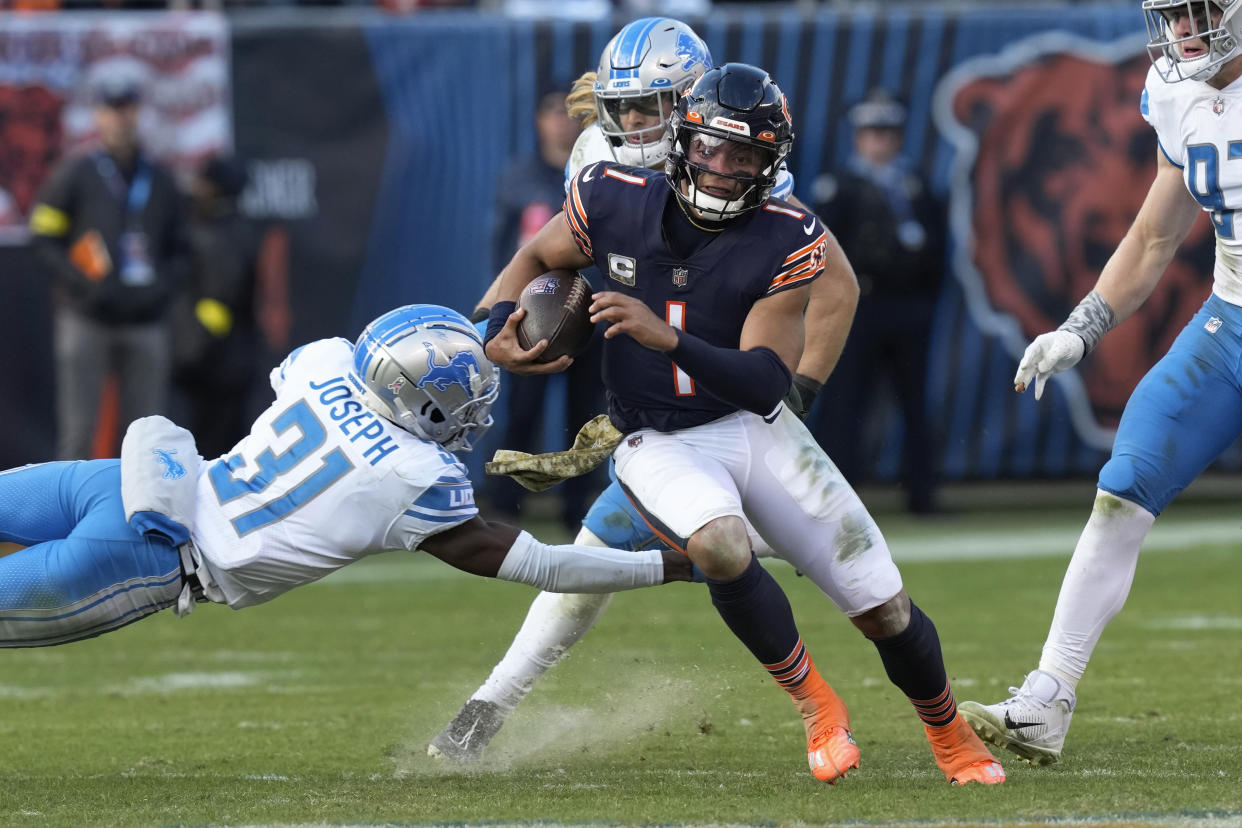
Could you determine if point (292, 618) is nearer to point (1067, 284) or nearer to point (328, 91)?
point (328, 91)

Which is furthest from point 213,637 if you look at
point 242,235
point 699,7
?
point 699,7

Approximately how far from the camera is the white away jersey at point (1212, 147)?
174 inches

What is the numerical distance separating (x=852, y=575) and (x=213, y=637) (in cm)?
350

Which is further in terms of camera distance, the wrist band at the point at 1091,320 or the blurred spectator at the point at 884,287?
the blurred spectator at the point at 884,287

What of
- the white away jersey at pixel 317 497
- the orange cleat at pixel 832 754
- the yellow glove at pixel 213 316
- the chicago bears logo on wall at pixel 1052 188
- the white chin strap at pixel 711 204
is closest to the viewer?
the white away jersey at pixel 317 497

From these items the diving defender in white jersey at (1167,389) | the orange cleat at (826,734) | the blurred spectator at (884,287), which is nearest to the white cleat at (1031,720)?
the diving defender in white jersey at (1167,389)

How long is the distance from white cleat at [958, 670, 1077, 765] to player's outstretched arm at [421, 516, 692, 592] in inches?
34.2

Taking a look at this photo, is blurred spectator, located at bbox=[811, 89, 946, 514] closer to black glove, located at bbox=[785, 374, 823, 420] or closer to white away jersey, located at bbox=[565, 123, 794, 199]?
white away jersey, located at bbox=[565, 123, 794, 199]

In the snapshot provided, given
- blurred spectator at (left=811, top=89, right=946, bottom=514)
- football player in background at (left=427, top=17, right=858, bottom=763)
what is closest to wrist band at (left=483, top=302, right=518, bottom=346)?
football player in background at (left=427, top=17, right=858, bottom=763)

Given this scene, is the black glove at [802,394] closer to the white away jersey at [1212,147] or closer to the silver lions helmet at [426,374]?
the silver lions helmet at [426,374]

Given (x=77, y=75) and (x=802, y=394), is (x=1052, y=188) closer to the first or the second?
(x=77, y=75)

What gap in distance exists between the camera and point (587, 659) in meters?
6.31

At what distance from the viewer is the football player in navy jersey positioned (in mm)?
4211

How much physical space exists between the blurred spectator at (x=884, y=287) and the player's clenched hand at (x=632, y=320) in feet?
18.1
